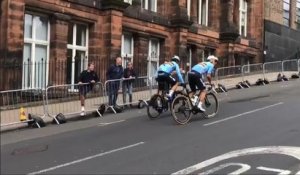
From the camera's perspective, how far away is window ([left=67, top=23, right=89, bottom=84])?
22.1 m

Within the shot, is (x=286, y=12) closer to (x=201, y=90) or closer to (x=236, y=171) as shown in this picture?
(x=201, y=90)

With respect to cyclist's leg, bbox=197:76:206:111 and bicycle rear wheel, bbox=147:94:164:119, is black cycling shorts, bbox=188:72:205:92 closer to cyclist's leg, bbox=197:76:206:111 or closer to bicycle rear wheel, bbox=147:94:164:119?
cyclist's leg, bbox=197:76:206:111

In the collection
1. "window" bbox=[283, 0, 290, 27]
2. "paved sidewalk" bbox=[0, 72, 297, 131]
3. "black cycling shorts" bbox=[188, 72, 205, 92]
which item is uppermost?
"window" bbox=[283, 0, 290, 27]

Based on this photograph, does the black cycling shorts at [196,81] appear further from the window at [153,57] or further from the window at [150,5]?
the window at [150,5]

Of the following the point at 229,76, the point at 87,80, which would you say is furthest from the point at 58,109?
the point at 229,76

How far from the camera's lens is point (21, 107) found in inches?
587

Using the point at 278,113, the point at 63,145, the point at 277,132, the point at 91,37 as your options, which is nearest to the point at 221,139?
the point at 277,132

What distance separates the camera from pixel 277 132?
1284cm

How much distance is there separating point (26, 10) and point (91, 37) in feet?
14.1

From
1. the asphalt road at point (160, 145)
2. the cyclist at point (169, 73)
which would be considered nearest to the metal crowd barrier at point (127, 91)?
the asphalt road at point (160, 145)

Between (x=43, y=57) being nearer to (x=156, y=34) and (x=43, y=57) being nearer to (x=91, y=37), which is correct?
→ (x=91, y=37)

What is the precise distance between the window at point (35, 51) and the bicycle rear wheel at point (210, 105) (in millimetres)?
6948

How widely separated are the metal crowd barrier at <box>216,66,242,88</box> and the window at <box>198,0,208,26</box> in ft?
16.8

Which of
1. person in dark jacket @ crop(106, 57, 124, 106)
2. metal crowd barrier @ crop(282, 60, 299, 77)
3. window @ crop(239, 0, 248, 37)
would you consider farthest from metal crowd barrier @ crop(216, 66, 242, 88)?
window @ crop(239, 0, 248, 37)
